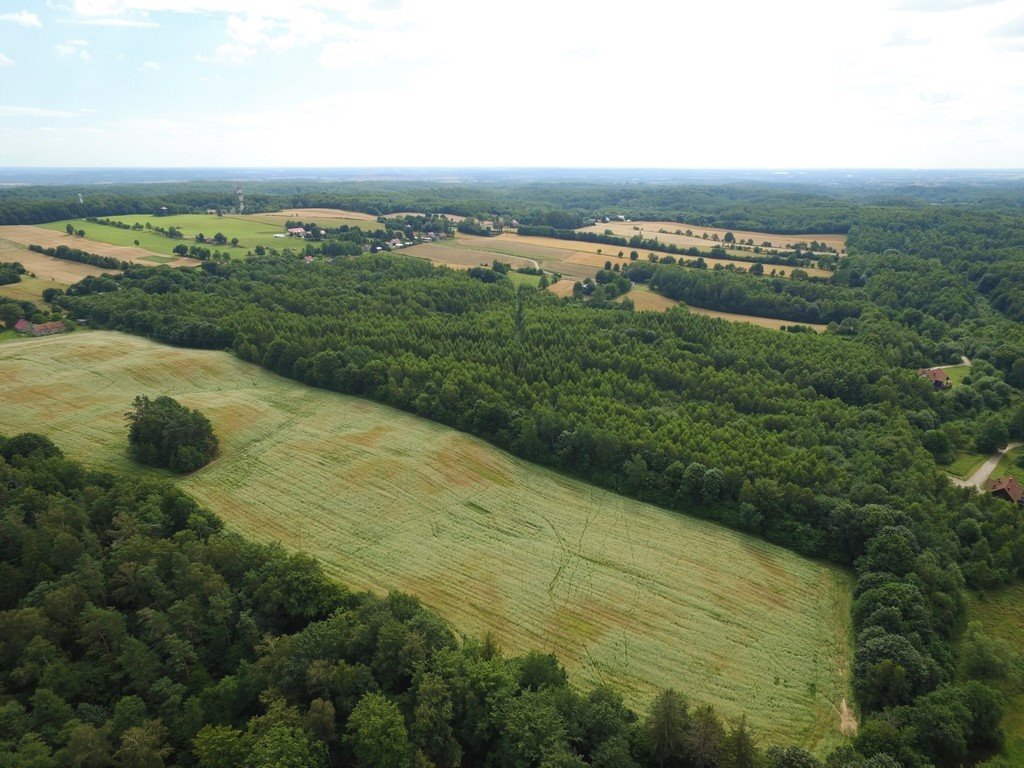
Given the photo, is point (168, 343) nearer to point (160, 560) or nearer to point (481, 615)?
point (160, 560)

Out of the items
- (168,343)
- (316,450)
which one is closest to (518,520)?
(316,450)

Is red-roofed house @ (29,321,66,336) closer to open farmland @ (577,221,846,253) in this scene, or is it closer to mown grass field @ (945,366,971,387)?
mown grass field @ (945,366,971,387)

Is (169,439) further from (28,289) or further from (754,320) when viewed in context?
(754,320)

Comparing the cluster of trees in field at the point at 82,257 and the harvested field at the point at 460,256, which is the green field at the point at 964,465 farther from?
the cluster of trees in field at the point at 82,257

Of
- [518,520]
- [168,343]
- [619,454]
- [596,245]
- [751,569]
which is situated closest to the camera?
[751,569]

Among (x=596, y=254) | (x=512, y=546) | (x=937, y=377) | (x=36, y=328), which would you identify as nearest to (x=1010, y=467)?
(x=937, y=377)

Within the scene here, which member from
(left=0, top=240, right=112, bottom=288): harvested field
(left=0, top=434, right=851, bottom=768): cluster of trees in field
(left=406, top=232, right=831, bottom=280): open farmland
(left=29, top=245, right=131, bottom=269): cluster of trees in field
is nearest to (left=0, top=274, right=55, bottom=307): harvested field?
(left=0, top=240, right=112, bottom=288): harvested field
